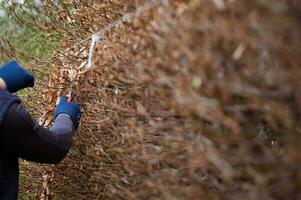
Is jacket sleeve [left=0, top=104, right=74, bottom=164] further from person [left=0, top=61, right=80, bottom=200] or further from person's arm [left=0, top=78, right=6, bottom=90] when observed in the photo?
person's arm [left=0, top=78, right=6, bottom=90]

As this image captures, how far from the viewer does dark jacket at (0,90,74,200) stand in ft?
9.13

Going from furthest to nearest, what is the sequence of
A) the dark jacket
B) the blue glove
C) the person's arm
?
the blue glove
the person's arm
the dark jacket

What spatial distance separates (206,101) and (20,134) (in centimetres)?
134

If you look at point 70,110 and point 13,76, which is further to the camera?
point 70,110

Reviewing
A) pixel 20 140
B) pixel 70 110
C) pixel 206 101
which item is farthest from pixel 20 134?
pixel 206 101

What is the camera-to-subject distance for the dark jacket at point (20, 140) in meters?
2.78

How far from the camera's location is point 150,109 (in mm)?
2545

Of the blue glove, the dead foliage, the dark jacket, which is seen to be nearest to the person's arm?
the dark jacket

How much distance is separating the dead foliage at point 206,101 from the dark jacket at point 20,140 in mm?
295

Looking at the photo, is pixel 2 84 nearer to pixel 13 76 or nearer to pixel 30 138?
pixel 13 76

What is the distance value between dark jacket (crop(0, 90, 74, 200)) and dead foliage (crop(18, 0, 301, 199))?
0.29 m

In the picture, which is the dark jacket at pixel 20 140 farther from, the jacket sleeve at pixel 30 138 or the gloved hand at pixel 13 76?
A: the gloved hand at pixel 13 76

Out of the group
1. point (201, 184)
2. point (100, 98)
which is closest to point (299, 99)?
point (201, 184)

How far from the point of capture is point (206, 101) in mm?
1803
